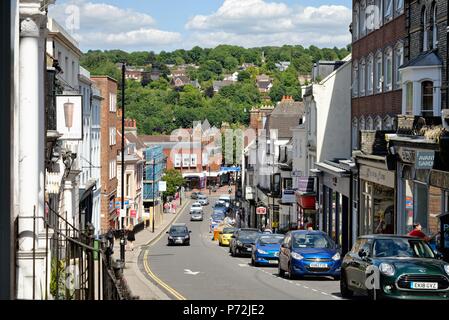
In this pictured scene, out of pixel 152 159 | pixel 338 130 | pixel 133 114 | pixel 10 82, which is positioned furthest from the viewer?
pixel 152 159

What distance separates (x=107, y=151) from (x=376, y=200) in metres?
30.1

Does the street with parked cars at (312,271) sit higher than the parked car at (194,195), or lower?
higher

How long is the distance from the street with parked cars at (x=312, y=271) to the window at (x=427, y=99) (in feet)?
23.3

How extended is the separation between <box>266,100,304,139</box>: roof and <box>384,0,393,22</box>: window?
130ft

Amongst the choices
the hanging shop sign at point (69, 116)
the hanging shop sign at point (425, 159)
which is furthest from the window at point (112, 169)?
the hanging shop sign at point (425, 159)

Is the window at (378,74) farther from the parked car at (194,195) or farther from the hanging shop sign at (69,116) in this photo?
the parked car at (194,195)

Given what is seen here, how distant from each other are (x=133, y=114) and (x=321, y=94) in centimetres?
4267

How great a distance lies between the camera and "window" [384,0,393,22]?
38969mm

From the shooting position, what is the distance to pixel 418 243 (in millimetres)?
18125

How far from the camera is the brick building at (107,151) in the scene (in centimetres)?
6331

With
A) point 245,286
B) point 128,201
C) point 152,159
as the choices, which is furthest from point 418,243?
point 152,159

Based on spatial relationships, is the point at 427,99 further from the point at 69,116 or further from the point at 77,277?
the point at 77,277

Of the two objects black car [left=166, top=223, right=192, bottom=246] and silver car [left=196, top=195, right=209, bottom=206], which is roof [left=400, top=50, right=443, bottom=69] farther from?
silver car [left=196, top=195, right=209, bottom=206]

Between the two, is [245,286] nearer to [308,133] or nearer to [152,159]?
[308,133]
